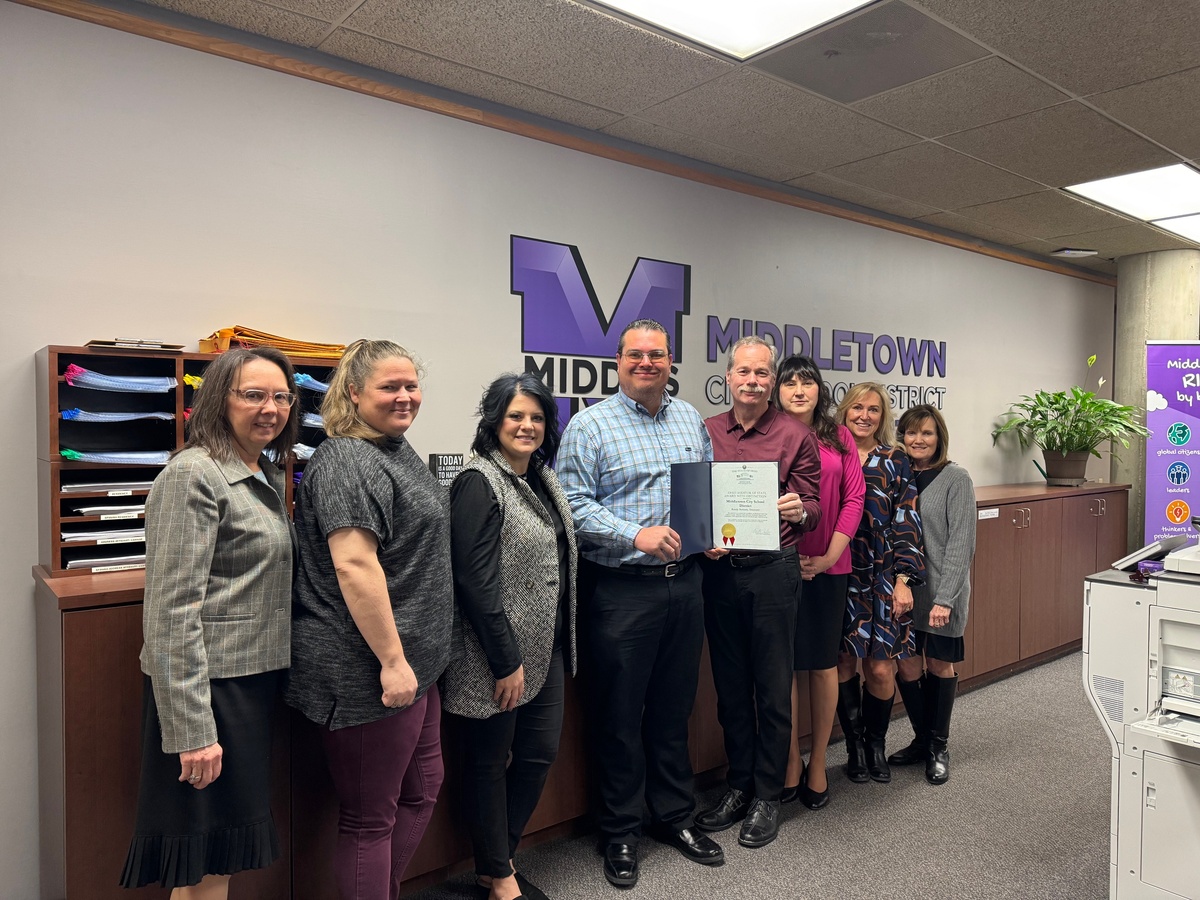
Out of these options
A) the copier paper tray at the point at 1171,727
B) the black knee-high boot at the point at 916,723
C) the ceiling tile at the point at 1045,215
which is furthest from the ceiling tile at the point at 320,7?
the ceiling tile at the point at 1045,215

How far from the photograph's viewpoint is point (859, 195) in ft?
14.4

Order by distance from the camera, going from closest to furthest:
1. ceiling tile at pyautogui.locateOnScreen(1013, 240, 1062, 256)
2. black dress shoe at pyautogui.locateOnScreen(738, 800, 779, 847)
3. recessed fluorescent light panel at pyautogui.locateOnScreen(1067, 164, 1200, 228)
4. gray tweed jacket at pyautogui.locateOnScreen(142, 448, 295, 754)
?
gray tweed jacket at pyautogui.locateOnScreen(142, 448, 295, 754)
black dress shoe at pyautogui.locateOnScreen(738, 800, 779, 847)
recessed fluorescent light panel at pyautogui.locateOnScreen(1067, 164, 1200, 228)
ceiling tile at pyautogui.locateOnScreen(1013, 240, 1062, 256)

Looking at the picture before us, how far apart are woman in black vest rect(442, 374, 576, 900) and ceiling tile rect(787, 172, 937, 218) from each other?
2.65 m

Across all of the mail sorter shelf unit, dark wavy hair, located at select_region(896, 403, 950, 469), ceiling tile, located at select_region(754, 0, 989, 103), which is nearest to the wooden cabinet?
dark wavy hair, located at select_region(896, 403, 950, 469)

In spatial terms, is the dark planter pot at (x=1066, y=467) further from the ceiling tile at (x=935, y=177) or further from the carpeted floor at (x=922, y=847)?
the carpeted floor at (x=922, y=847)

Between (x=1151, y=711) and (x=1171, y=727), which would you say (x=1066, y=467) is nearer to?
(x=1151, y=711)

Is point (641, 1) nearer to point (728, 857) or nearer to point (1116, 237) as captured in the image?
point (728, 857)

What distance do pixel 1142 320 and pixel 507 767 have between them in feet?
18.8

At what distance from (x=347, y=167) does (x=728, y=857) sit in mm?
Answer: 2577

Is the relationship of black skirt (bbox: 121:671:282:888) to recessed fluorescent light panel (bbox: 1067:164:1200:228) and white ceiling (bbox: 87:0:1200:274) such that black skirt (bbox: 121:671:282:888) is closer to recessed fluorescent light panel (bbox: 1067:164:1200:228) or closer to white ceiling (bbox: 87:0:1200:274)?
white ceiling (bbox: 87:0:1200:274)

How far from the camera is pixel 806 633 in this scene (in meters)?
2.78

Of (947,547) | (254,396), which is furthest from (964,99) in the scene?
(254,396)

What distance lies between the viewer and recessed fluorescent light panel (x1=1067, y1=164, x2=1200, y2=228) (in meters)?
4.08

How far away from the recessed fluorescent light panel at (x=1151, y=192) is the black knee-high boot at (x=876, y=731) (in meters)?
2.91
